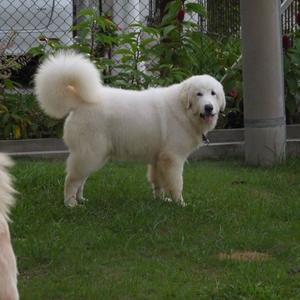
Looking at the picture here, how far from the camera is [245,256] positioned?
4.70 metres

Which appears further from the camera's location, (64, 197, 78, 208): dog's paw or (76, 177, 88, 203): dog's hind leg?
(76, 177, 88, 203): dog's hind leg

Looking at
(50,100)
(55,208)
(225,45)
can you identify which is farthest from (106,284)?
(225,45)

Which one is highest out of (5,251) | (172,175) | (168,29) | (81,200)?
(168,29)

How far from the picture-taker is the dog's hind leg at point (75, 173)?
5773 millimetres

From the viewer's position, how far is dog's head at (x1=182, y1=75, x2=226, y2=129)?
595 centimetres

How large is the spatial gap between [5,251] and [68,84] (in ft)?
10.7

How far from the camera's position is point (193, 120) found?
6.09 meters

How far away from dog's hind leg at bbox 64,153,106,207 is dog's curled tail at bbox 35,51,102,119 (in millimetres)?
393

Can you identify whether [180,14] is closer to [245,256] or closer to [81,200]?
[81,200]

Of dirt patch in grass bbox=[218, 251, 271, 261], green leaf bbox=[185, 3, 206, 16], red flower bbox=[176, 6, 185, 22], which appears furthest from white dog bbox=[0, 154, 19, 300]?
green leaf bbox=[185, 3, 206, 16]

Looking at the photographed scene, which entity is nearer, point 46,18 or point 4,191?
point 4,191

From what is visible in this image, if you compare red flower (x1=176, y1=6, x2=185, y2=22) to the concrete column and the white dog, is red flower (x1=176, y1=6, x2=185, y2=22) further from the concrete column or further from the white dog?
the white dog

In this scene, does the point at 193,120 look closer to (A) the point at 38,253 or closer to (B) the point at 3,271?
(A) the point at 38,253

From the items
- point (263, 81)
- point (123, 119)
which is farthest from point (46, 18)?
point (123, 119)
